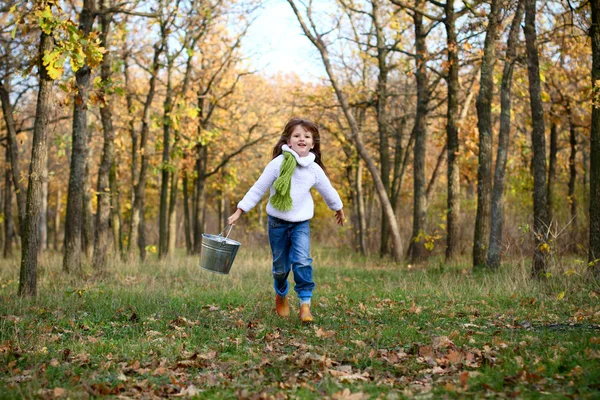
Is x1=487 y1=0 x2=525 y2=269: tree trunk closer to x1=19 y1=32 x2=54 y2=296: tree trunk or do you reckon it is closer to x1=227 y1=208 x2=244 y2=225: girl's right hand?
x1=227 y1=208 x2=244 y2=225: girl's right hand

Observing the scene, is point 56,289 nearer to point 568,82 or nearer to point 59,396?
point 59,396

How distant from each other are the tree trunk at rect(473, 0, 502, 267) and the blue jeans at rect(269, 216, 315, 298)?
569 centimetres

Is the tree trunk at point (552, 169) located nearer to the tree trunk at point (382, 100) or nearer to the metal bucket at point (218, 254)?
the tree trunk at point (382, 100)

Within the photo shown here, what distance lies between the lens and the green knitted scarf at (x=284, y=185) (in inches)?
252

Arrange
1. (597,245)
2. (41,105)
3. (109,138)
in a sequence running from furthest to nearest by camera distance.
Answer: (109,138) → (597,245) → (41,105)

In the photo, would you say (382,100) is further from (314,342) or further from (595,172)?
(314,342)

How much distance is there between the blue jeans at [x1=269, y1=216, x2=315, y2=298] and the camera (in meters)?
6.54

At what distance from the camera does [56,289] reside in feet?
29.0

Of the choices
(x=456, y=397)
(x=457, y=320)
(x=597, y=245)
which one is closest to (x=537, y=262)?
(x=597, y=245)

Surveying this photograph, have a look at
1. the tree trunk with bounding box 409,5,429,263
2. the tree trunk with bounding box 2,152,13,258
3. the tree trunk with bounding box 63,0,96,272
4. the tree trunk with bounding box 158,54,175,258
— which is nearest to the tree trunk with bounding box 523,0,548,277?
the tree trunk with bounding box 409,5,429,263

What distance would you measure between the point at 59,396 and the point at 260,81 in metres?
27.6

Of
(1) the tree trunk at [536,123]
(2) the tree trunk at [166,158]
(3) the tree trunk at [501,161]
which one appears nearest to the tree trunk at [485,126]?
(3) the tree trunk at [501,161]

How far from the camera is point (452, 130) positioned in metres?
12.7

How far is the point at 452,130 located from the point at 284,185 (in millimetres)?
7203
